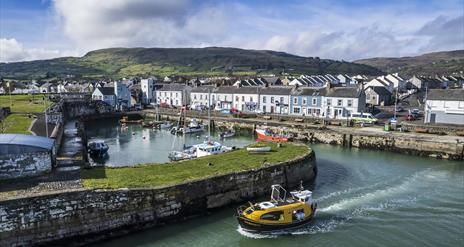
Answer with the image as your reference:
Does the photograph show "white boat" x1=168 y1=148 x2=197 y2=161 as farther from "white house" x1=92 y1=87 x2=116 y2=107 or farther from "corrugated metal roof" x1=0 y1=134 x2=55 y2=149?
"white house" x1=92 y1=87 x2=116 y2=107

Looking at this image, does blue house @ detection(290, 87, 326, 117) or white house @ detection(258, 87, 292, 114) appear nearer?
blue house @ detection(290, 87, 326, 117)

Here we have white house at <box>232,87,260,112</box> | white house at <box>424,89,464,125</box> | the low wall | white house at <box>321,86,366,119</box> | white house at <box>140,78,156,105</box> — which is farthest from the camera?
white house at <box>140,78,156,105</box>

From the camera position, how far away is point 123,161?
36875 millimetres

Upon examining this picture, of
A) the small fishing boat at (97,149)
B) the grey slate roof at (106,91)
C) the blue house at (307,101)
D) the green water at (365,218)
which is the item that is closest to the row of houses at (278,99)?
the blue house at (307,101)

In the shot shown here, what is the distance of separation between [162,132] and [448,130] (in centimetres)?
3988

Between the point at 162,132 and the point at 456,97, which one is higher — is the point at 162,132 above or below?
below

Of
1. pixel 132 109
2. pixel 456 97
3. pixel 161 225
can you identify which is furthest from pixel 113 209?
pixel 132 109

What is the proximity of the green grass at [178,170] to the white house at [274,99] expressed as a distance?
35657 mm

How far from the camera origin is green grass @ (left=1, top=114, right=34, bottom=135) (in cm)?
3598

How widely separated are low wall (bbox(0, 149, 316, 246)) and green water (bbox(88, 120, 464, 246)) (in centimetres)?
71

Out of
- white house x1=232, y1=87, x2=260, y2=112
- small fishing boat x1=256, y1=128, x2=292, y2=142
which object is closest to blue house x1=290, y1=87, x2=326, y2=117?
white house x1=232, y1=87, x2=260, y2=112

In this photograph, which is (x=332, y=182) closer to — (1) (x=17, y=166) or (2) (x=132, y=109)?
(1) (x=17, y=166)

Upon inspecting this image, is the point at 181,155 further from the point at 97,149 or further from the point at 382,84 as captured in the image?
the point at 382,84

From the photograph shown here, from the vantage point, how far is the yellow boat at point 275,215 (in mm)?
19453
